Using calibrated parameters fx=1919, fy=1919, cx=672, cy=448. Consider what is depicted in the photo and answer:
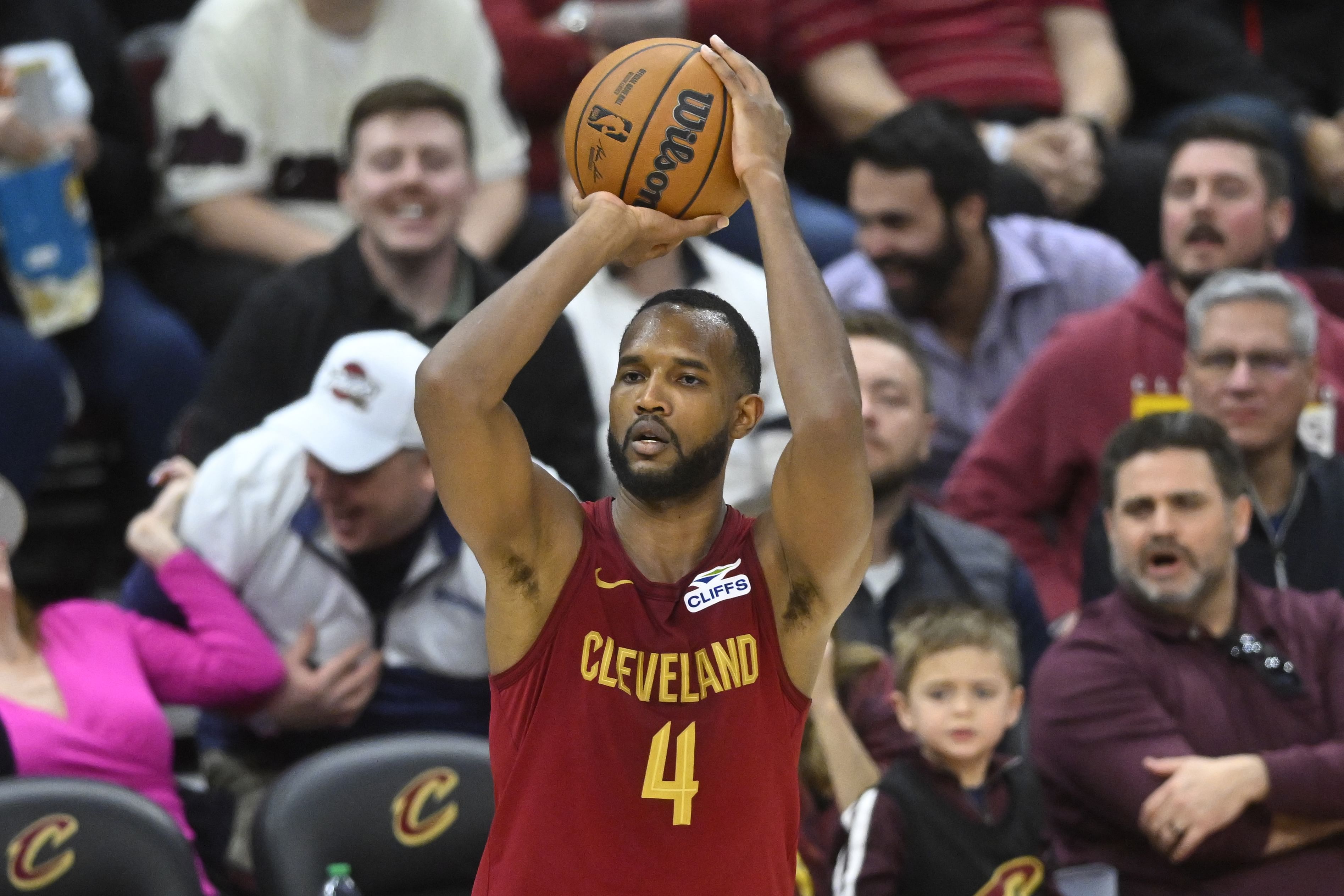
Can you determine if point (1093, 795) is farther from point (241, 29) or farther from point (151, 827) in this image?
point (241, 29)

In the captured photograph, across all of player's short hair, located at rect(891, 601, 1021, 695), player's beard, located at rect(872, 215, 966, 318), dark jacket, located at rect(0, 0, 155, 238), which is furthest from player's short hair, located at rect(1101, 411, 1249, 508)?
dark jacket, located at rect(0, 0, 155, 238)

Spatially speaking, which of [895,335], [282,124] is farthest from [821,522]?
[282,124]

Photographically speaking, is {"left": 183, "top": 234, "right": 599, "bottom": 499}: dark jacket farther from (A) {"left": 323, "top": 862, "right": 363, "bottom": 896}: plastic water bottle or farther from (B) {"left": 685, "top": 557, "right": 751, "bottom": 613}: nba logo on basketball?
(B) {"left": 685, "top": 557, "right": 751, "bottom": 613}: nba logo on basketball

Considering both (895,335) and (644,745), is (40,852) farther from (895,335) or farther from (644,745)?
(895,335)

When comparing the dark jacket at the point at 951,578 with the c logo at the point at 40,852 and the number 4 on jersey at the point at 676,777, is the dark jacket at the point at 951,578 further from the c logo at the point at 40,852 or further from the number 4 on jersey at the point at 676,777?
the c logo at the point at 40,852

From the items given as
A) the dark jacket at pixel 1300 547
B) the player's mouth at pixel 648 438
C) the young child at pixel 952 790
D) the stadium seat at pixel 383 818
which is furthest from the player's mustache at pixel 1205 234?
the player's mouth at pixel 648 438

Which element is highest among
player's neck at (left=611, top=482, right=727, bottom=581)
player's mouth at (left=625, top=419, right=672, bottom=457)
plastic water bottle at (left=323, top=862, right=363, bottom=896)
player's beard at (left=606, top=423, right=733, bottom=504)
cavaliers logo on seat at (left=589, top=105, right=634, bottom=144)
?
cavaliers logo on seat at (left=589, top=105, right=634, bottom=144)

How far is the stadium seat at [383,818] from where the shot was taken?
4.08 m

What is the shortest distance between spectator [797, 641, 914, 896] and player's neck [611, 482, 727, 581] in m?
0.99

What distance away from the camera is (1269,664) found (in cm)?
442

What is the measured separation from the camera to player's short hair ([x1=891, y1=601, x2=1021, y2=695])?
4207 mm

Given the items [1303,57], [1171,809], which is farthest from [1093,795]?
[1303,57]

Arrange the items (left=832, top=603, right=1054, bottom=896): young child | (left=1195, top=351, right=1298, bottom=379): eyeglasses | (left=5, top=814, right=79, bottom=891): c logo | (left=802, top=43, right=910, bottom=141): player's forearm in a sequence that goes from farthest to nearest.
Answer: (left=802, top=43, right=910, bottom=141): player's forearm → (left=1195, top=351, right=1298, bottom=379): eyeglasses → (left=832, top=603, right=1054, bottom=896): young child → (left=5, top=814, right=79, bottom=891): c logo

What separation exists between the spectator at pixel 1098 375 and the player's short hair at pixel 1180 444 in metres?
0.84
